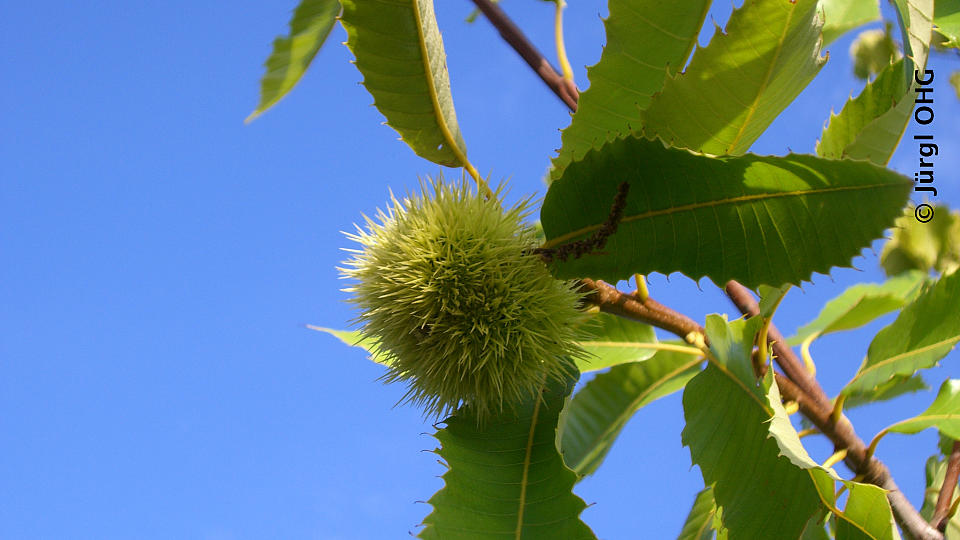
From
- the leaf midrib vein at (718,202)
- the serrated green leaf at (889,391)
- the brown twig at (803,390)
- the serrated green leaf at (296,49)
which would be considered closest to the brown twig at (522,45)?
the brown twig at (803,390)

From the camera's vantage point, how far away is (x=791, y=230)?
3.31 feet

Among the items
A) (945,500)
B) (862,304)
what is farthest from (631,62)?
(862,304)

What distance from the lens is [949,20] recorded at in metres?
1.36

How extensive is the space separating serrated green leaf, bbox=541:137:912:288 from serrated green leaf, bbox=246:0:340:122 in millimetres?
940

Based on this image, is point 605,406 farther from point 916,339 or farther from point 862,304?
point 862,304

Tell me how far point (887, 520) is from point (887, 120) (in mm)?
647

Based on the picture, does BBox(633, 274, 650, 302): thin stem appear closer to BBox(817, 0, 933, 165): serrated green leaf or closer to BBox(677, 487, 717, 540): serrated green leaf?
BBox(817, 0, 933, 165): serrated green leaf

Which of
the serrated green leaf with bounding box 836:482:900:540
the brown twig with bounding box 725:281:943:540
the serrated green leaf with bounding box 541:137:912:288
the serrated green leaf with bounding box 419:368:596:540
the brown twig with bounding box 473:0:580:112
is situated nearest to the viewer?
the serrated green leaf with bounding box 541:137:912:288

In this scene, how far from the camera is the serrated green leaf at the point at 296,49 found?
175cm

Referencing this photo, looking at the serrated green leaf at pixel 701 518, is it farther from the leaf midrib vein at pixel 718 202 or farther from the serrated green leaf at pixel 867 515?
the leaf midrib vein at pixel 718 202

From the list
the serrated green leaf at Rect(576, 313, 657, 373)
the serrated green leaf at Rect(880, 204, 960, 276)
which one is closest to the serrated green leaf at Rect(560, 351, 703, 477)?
the serrated green leaf at Rect(576, 313, 657, 373)

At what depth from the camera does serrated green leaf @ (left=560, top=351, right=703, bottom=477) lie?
1.73 metres

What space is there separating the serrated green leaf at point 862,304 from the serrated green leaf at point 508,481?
3.75ft

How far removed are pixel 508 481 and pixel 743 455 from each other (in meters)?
0.43
